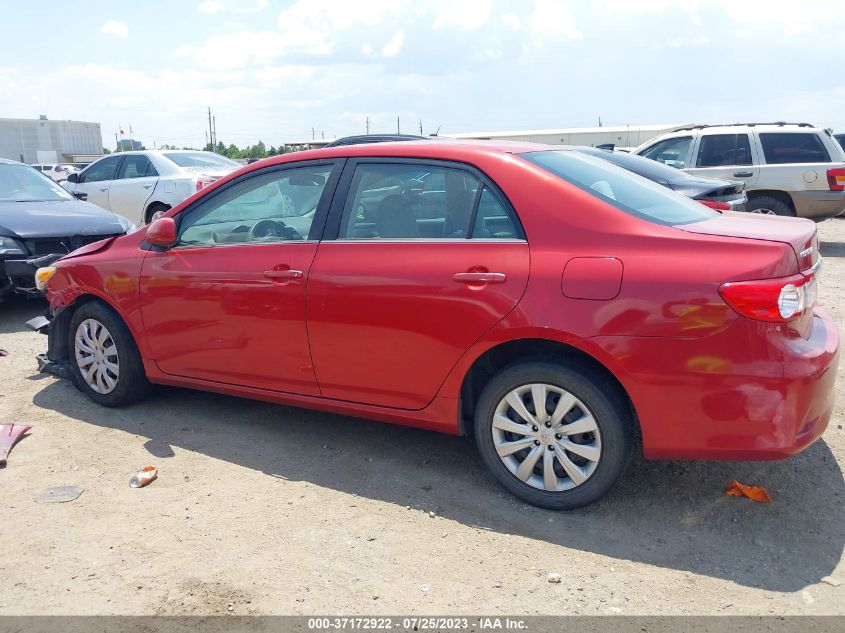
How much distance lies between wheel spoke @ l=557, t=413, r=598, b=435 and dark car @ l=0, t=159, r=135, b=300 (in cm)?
501

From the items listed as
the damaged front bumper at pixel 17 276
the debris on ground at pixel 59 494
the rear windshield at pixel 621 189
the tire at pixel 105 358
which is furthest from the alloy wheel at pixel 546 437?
the damaged front bumper at pixel 17 276

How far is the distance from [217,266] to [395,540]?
1.96 m

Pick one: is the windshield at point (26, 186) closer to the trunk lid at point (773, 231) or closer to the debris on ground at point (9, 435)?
the debris on ground at point (9, 435)

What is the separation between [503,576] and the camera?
3094 mm

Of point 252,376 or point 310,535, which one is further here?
point 252,376

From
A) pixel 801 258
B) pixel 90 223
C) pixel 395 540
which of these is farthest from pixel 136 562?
pixel 90 223

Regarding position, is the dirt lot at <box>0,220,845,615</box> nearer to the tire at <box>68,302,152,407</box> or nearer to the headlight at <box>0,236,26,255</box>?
the tire at <box>68,302,152,407</box>

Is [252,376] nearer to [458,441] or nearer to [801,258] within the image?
[458,441]

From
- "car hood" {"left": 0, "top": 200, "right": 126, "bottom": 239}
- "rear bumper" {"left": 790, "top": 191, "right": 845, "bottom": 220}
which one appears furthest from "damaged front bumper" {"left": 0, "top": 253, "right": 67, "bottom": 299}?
"rear bumper" {"left": 790, "top": 191, "right": 845, "bottom": 220}

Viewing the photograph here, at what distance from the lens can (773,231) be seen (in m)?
3.46

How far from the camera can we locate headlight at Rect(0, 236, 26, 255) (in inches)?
285

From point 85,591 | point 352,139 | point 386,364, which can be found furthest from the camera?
point 352,139

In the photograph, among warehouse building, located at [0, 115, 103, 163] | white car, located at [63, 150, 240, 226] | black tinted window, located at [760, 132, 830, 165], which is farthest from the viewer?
warehouse building, located at [0, 115, 103, 163]

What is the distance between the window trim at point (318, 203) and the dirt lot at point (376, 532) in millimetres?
1199
